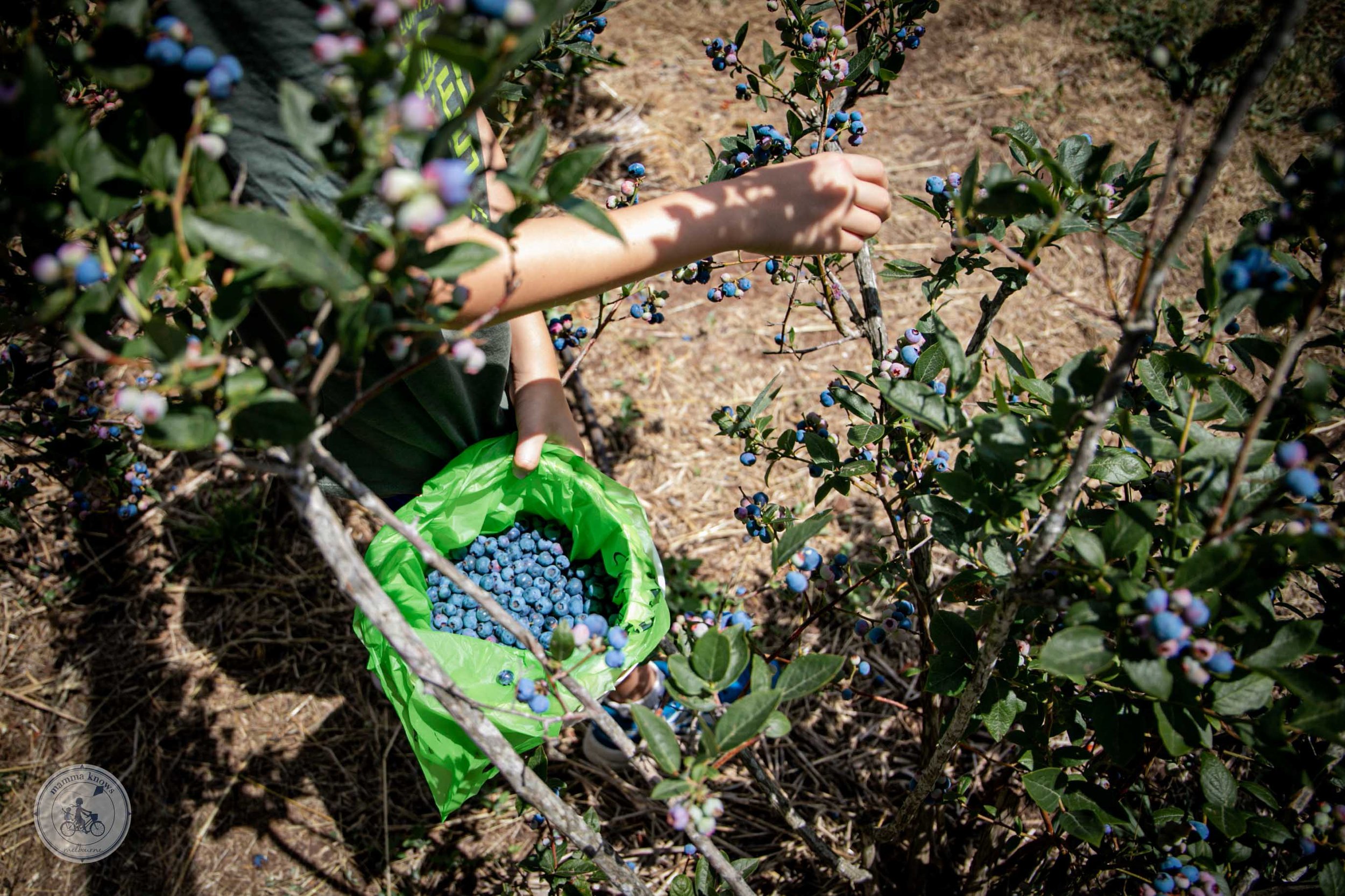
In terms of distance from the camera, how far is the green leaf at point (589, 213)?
714mm

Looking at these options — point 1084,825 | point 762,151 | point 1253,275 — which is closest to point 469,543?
point 762,151

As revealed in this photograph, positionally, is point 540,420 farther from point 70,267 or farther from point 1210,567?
point 1210,567

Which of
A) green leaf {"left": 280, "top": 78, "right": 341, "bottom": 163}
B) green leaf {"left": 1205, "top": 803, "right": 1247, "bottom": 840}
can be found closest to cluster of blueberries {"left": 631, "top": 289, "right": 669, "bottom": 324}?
green leaf {"left": 280, "top": 78, "right": 341, "bottom": 163}

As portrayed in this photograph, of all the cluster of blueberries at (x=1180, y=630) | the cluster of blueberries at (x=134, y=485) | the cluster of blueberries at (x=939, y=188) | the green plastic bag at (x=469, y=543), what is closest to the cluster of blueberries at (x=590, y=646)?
the green plastic bag at (x=469, y=543)

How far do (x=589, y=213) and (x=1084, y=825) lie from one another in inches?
44.3

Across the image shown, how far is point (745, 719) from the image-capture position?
2.95ft

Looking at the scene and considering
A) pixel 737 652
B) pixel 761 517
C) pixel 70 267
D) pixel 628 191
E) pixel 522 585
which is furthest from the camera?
pixel 522 585

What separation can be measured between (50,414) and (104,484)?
24.4 inches

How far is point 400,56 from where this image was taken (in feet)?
2.11

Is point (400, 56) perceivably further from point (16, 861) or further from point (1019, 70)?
point (1019, 70)

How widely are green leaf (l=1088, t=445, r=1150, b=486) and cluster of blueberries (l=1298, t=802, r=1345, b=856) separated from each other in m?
0.53

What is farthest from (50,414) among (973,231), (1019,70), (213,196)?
(1019,70)

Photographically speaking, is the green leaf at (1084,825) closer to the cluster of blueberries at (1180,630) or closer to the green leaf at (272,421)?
the cluster of blueberries at (1180,630)

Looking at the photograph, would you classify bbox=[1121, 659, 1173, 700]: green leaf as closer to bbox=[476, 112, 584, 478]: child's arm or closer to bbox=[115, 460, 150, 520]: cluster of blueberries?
bbox=[476, 112, 584, 478]: child's arm
